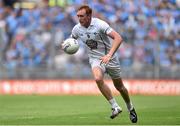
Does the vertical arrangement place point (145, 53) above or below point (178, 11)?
below

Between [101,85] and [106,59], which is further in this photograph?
[101,85]

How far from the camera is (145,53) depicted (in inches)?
923

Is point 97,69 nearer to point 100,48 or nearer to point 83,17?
point 100,48

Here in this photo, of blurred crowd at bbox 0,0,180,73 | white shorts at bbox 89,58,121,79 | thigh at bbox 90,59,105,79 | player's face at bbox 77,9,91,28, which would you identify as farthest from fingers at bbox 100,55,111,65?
blurred crowd at bbox 0,0,180,73

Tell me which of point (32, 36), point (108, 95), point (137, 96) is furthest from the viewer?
point (32, 36)

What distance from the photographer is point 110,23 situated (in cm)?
2359

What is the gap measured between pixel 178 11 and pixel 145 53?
2.14 metres

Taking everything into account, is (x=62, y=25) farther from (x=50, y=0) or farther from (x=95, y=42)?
(x=95, y=42)

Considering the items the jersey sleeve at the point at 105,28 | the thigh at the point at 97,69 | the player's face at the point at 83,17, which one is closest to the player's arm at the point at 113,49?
the jersey sleeve at the point at 105,28

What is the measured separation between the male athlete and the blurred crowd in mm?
11369

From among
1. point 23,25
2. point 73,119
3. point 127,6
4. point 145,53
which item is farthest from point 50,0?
point 73,119

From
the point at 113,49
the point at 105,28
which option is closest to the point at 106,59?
the point at 113,49

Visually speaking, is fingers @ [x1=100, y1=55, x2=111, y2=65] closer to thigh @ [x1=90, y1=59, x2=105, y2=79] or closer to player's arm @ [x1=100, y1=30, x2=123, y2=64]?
player's arm @ [x1=100, y1=30, x2=123, y2=64]

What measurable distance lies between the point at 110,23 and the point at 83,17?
473 inches
